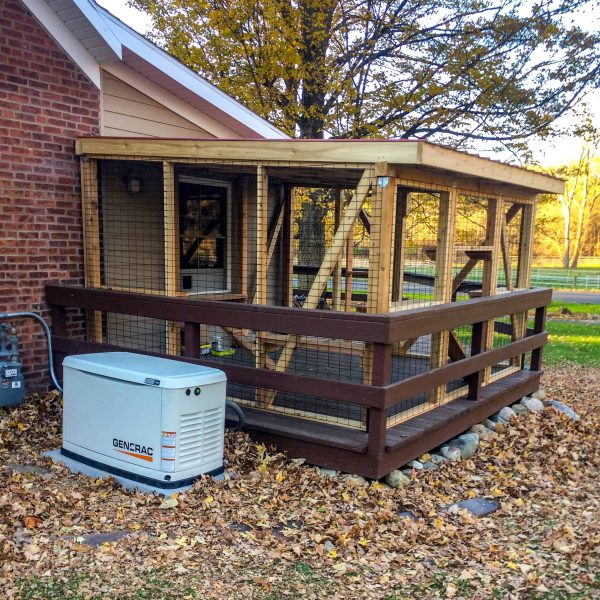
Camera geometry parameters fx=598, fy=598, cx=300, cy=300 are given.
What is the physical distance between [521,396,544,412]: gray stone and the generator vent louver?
4454 millimetres

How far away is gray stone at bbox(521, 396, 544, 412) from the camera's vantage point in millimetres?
7270

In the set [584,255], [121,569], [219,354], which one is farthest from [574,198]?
[121,569]

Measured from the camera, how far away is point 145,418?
4.02 meters

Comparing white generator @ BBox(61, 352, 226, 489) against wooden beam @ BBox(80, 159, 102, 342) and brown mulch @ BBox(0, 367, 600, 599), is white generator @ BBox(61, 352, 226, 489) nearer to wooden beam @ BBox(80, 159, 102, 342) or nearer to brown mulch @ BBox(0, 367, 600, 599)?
A: brown mulch @ BBox(0, 367, 600, 599)

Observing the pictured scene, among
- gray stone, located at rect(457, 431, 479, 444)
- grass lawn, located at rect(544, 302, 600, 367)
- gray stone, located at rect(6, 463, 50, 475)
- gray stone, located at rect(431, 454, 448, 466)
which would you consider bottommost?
grass lawn, located at rect(544, 302, 600, 367)

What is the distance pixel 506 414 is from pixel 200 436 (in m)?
4.02

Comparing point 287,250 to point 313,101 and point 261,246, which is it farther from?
point 313,101

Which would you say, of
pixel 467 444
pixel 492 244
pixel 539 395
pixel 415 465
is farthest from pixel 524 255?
pixel 415 465

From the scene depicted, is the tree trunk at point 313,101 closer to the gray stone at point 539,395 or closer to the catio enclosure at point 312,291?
the catio enclosure at point 312,291

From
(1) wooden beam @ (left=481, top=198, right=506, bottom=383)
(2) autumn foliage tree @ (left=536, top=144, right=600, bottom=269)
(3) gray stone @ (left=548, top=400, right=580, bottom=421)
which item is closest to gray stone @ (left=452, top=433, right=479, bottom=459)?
(1) wooden beam @ (left=481, top=198, right=506, bottom=383)

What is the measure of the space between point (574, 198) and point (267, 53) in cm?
4599

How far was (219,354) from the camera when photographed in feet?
24.6

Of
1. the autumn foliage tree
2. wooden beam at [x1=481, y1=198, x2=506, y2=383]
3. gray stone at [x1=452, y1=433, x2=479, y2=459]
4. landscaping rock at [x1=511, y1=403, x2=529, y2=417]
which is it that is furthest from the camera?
the autumn foliage tree

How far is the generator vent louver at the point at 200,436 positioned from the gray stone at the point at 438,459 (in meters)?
2.02
